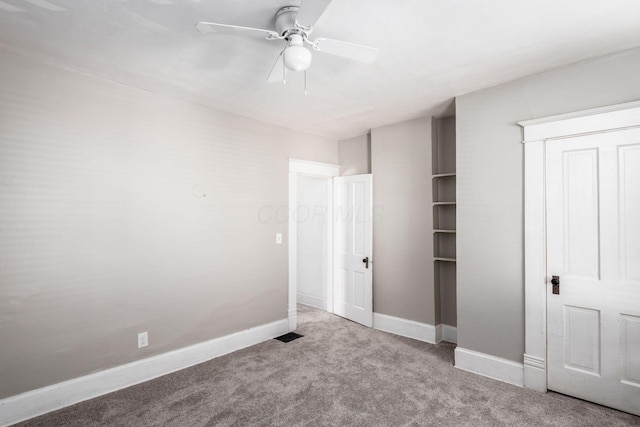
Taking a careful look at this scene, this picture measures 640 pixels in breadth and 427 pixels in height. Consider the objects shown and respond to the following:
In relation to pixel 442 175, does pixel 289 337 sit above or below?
below

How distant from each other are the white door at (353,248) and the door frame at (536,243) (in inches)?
74.9

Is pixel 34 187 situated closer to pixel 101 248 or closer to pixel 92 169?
pixel 92 169

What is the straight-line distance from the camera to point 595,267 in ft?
8.12

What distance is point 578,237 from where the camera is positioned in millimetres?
2539

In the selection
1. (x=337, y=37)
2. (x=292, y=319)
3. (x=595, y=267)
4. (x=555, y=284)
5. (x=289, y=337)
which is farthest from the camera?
(x=292, y=319)

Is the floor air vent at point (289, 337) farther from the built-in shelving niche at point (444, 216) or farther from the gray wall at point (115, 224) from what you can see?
the built-in shelving niche at point (444, 216)

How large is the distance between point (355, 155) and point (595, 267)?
118 inches

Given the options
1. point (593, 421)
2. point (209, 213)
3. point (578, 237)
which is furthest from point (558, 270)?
point (209, 213)

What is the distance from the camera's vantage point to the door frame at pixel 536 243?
2.64 meters

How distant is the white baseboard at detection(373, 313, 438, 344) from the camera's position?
3746 millimetres

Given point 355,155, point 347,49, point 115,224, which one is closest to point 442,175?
point 355,155

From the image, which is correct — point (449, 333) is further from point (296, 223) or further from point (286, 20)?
point (286, 20)

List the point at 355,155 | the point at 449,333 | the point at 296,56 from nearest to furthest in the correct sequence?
the point at 296,56
the point at 449,333
the point at 355,155

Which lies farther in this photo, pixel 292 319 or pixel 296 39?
pixel 292 319
